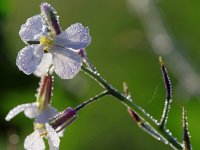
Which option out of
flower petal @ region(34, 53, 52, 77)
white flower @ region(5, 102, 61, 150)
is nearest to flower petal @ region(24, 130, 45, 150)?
white flower @ region(5, 102, 61, 150)

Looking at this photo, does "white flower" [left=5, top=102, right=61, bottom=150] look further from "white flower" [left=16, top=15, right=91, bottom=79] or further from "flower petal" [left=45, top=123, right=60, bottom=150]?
"white flower" [left=16, top=15, right=91, bottom=79]

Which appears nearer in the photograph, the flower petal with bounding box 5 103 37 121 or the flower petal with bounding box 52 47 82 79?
the flower petal with bounding box 52 47 82 79

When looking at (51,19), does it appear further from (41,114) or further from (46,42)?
(41,114)

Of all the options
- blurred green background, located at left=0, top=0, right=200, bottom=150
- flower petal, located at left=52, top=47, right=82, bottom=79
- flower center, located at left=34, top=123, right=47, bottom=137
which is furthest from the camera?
blurred green background, located at left=0, top=0, right=200, bottom=150

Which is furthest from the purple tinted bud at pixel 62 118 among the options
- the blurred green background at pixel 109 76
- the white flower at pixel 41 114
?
the blurred green background at pixel 109 76

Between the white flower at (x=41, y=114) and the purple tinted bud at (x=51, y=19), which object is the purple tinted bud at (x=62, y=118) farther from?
the purple tinted bud at (x=51, y=19)

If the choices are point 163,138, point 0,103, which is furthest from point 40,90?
point 0,103

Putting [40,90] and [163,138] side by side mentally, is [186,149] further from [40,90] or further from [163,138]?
[40,90]

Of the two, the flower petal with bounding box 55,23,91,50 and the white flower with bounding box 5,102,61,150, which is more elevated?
the flower petal with bounding box 55,23,91,50
